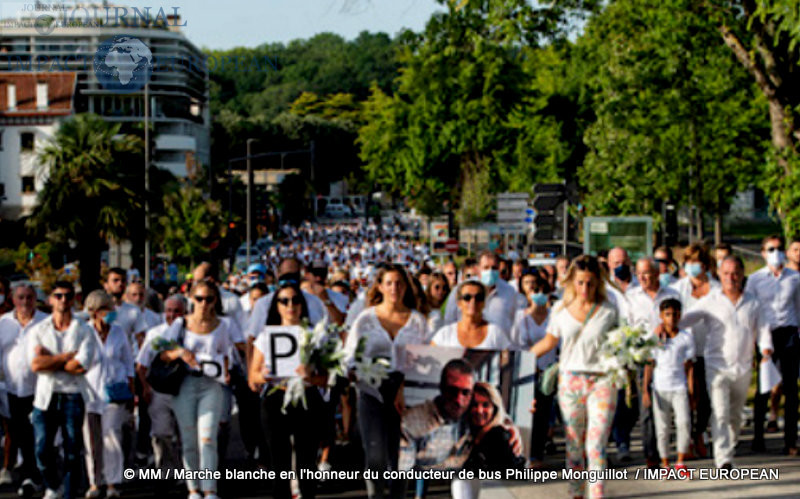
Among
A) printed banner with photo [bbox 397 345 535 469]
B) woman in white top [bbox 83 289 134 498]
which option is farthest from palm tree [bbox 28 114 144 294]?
printed banner with photo [bbox 397 345 535 469]

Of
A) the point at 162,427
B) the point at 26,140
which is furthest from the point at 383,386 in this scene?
the point at 26,140

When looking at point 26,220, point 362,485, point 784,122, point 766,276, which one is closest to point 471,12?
point 784,122

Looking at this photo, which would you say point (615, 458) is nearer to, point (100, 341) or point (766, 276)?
point (766, 276)

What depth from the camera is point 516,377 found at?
8203 millimetres

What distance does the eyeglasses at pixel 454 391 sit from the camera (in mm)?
8172

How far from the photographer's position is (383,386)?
8.30 meters

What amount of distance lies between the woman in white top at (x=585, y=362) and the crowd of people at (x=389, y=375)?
0.04ft

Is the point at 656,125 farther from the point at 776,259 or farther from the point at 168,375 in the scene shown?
the point at 168,375

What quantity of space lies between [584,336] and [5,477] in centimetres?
529

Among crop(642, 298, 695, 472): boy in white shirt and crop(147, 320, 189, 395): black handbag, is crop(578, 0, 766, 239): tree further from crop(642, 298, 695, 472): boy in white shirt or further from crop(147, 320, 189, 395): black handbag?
crop(147, 320, 189, 395): black handbag

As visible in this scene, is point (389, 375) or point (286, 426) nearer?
point (389, 375)

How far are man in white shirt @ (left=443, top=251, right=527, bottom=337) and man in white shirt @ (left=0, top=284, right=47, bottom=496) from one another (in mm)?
3304

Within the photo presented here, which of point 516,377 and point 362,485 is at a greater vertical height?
point 516,377

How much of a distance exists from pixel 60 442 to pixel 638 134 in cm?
2872
